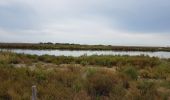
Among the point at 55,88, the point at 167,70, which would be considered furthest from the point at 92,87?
the point at 167,70

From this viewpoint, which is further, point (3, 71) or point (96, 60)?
point (96, 60)

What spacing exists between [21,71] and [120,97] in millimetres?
6459

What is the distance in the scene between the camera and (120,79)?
15203 millimetres

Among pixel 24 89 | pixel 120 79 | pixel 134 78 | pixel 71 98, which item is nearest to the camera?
pixel 71 98

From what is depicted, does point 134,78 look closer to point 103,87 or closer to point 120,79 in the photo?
point 120,79

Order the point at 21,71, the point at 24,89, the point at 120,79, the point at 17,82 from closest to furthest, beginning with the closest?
the point at 24,89 < the point at 17,82 < the point at 120,79 < the point at 21,71

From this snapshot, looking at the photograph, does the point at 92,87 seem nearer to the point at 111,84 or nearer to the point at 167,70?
the point at 111,84

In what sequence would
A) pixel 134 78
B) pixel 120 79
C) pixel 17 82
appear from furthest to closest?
pixel 134 78, pixel 120 79, pixel 17 82

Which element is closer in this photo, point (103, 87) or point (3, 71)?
point (103, 87)

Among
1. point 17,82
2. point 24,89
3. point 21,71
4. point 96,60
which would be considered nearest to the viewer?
point 24,89

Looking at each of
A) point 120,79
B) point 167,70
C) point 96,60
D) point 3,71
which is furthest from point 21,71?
point 96,60

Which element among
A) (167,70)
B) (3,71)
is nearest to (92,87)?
(3,71)

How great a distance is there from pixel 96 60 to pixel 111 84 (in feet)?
63.3

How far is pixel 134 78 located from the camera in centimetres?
1738
